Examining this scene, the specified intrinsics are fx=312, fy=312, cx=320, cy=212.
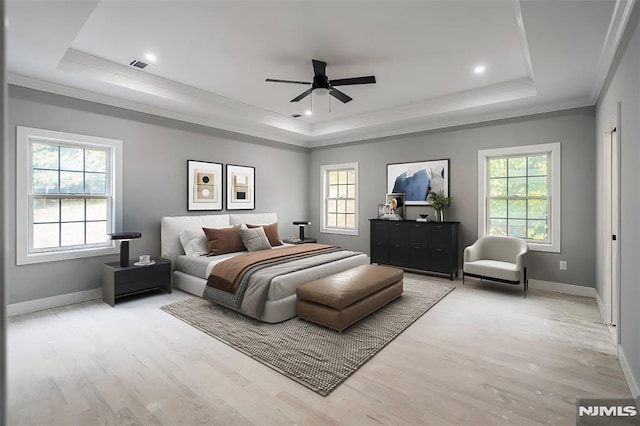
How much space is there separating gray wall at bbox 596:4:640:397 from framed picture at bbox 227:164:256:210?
17.3 ft

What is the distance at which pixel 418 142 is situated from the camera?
5855 mm

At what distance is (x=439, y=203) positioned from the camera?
212 inches

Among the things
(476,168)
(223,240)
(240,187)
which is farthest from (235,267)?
(476,168)

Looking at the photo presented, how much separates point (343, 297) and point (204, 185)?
11.5 ft

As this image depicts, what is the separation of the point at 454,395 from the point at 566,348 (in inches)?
57.6

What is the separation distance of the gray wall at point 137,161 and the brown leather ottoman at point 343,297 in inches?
113

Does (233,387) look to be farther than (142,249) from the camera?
No

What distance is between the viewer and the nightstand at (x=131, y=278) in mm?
3887

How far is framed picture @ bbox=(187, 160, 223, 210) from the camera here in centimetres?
523

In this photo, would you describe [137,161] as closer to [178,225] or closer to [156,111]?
[156,111]

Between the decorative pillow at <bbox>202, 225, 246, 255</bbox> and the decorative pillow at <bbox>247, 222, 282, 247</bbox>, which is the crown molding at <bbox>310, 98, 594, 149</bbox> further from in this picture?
the decorative pillow at <bbox>202, 225, 246, 255</bbox>

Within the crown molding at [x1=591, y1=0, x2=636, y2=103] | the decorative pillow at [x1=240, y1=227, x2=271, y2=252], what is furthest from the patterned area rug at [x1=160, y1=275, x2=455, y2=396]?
the crown molding at [x1=591, y1=0, x2=636, y2=103]

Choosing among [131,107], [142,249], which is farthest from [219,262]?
[131,107]

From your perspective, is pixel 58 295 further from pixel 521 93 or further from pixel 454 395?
pixel 521 93
